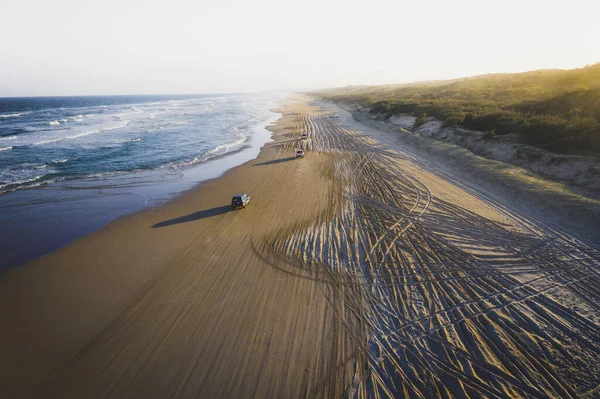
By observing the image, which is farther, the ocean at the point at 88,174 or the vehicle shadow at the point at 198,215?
the vehicle shadow at the point at 198,215

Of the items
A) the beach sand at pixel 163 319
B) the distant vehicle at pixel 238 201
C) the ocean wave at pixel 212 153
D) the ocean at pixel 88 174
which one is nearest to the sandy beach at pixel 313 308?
the beach sand at pixel 163 319

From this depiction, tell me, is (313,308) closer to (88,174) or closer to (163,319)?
(163,319)

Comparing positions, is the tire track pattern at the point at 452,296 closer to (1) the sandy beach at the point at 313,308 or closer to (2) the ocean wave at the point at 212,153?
(1) the sandy beach at the point at 313,308

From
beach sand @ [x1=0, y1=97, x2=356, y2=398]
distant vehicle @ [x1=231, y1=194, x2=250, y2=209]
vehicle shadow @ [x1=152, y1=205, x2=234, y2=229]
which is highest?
distant vehicle @ [x1=231, y1=194, x2=250, y2=209]

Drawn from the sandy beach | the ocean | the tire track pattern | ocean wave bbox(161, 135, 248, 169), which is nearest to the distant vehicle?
the sandy beach

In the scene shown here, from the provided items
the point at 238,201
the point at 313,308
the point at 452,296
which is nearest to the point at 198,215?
Answer: the point at 238,201

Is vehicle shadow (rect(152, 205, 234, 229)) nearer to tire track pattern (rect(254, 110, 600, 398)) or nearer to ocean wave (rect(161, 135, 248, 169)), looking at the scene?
tire track pattern (rect(254, 110, 600, 398))
